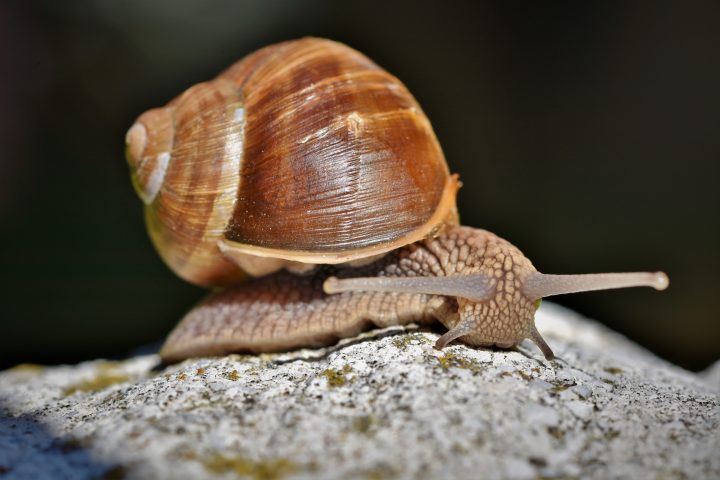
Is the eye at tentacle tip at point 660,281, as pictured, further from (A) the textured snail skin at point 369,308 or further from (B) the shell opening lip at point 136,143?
(B) the shell opening lip at point 136,143

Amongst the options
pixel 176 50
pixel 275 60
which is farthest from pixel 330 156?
pixel 176 50

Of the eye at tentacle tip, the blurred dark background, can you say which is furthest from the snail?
the blurred dark background

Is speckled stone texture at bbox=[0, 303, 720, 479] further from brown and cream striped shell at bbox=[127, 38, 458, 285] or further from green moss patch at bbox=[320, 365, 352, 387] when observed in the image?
brown and cream striped shell at bbox=[127, 38, 458, 285]

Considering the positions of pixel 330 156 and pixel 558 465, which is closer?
pixel 558 465

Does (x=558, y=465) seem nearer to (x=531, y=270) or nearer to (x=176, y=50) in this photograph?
(x=531, y=270)

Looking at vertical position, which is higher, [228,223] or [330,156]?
[330,156]

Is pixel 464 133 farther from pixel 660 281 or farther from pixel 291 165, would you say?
pixel 660 281

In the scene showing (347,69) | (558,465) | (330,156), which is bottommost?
(558,465)
